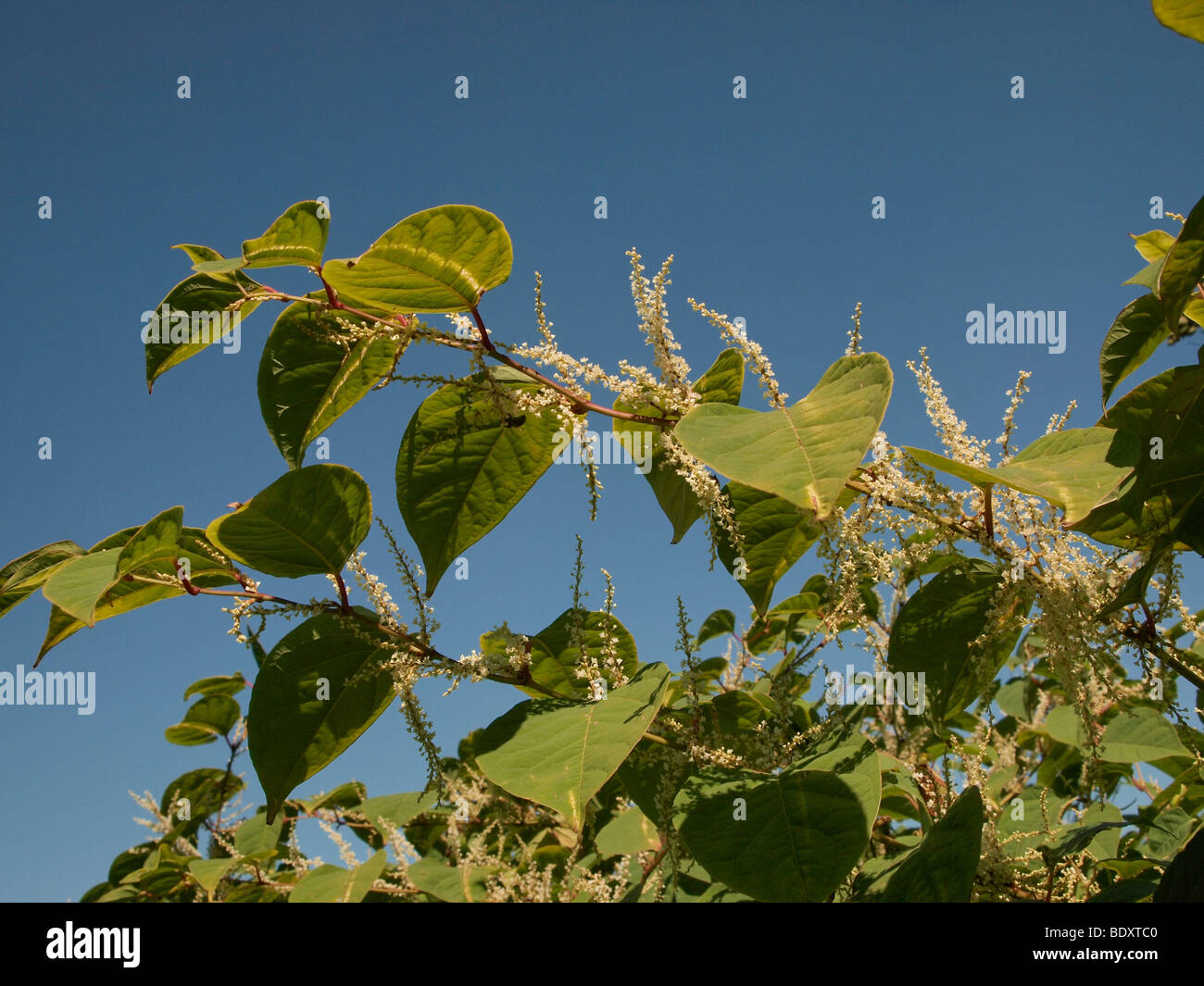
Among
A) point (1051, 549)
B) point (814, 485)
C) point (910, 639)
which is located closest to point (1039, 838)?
point (910, 639)

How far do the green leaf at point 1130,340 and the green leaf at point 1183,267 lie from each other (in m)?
0.39

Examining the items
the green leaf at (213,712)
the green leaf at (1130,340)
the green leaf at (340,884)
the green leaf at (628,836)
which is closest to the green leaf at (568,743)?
the green leaf at (628,836)

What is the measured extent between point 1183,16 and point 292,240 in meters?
1.54

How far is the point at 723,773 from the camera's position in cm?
144

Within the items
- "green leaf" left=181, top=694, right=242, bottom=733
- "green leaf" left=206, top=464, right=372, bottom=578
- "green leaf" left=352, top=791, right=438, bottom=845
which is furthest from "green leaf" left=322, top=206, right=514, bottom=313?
"green leaf" left=181, top=694, right=242, bottom=733

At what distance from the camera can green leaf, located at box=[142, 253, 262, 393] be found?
169 centimetres

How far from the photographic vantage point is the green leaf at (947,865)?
1320mm

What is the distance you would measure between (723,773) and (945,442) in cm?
81

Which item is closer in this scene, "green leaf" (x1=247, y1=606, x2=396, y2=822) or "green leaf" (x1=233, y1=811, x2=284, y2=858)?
"green leaf" (x1=247, y1=606, x2=396, y2=822)

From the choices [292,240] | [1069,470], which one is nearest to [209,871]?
[292,240]

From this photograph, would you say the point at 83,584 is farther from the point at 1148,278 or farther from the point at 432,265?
the point at 1148,278

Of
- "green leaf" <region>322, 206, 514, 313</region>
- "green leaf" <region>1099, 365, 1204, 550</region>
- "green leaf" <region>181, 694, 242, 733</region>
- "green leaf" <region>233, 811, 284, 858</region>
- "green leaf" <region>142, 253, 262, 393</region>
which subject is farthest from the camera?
"green leaf" <region>181, 694, 242, 733</region>

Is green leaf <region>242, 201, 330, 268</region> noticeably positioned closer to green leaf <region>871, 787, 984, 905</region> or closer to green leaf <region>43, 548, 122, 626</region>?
green leaf <region>43, 548, 122, 626</region>

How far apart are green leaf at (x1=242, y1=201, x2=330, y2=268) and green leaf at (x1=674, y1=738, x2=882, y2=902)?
1293 mm
